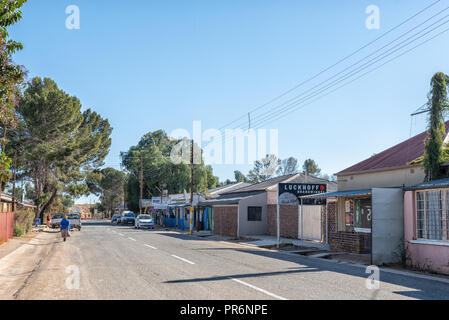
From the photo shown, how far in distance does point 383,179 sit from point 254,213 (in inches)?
565

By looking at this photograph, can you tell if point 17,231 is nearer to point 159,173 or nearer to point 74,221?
point 74,221

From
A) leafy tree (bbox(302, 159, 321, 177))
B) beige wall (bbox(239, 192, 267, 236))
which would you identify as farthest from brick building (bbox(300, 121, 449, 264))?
leafy tree (bbox(302, 159, 321, 177))

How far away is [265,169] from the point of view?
99312 millimetres

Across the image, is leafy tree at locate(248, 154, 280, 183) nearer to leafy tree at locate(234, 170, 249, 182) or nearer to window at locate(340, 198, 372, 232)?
leafy tree at locate(234, 170, 249, 182)

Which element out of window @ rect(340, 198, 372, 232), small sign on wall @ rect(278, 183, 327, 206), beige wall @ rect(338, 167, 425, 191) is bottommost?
window @ rect(340, 198, 372, 232)

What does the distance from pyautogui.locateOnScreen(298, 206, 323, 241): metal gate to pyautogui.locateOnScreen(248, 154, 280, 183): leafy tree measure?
6906cm

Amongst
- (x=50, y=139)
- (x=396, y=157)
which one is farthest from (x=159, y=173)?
(x=396, y=157)

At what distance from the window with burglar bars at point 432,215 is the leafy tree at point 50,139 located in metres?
33.7

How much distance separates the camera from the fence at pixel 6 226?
22.3m

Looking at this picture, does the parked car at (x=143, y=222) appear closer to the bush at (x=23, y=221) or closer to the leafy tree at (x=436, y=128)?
the bush at (x=23, y=221)

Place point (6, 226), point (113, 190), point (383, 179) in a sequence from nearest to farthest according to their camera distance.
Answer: point (383, 179) → point (6, 226) → point (113, 190)

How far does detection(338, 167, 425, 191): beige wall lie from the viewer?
17.7m

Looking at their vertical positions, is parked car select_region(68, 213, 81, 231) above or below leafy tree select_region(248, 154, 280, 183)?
below

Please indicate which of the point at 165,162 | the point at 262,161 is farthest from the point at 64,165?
the point at 262,161
